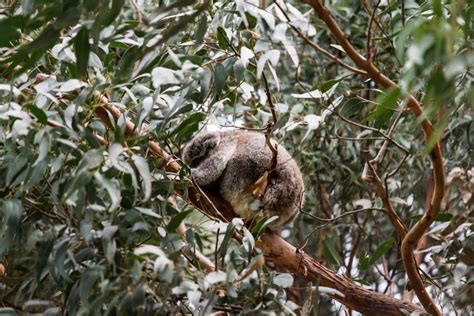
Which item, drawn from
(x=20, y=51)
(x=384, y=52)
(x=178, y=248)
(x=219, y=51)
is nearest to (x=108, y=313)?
(x=178, y=248)

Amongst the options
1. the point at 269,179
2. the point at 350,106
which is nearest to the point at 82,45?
the point at 350,106

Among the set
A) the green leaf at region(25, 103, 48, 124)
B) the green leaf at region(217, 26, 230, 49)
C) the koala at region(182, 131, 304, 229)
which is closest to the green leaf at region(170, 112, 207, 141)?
the green leaf at region(217, 26, 230, 49)

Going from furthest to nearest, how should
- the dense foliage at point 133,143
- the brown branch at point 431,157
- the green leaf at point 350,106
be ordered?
the green leaf at point 350,106 < the brown branch at point 431,157 < the dense foliage at point 133,143

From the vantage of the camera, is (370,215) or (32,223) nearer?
(32,223)

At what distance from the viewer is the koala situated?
4.00m

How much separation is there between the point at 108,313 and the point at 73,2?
0.83 metres

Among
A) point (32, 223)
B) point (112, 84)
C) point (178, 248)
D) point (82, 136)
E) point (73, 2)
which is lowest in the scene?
point (32, 223)

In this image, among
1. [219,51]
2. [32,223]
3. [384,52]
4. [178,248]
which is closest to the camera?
[178,248]

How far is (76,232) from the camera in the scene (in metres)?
2.37

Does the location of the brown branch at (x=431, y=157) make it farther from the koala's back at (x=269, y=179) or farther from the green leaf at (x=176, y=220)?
the koala's back at (x=269, y=179)

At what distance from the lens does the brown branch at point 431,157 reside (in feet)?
7.70

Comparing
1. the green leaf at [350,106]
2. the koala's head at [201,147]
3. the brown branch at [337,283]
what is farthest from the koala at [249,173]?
the green leaf at [350,106]

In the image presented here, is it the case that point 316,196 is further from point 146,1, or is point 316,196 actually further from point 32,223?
point 32,223

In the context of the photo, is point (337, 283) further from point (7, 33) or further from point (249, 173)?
point (7, 33)
